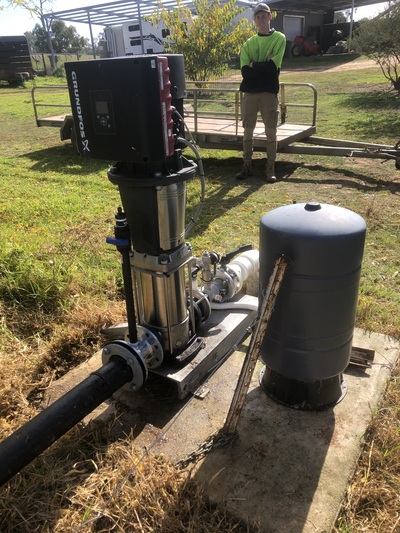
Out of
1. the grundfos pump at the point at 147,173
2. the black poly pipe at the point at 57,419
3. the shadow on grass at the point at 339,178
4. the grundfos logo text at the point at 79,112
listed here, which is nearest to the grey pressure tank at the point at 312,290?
the grundfos pump at the point at 147,173

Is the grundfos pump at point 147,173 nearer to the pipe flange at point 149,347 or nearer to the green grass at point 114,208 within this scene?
the pipe flange at point 149,347

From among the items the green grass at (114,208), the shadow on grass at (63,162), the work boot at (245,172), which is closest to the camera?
the green grass at (114,208)

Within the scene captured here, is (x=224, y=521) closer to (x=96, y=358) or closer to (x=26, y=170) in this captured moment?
(x=96, y=358)

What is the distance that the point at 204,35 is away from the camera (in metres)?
16.6

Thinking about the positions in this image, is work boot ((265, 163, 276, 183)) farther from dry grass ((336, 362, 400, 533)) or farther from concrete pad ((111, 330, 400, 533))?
dry grass ((336, 362, 400, 533))

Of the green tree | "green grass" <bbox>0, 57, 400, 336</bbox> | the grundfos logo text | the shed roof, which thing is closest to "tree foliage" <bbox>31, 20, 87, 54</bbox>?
the shed roof

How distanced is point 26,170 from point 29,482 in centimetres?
715

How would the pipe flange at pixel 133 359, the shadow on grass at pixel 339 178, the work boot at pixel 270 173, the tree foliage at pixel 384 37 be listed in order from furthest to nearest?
1. the tree foliage at pixel 384 37
2. the work boot at pixel 270 173
3. the shadow on grass at pixel 339 178
4. the pipe flange at pixel 133 359

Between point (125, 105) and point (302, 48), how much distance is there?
33.2 meters

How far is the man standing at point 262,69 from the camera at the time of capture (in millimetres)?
6301

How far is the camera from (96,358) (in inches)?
118

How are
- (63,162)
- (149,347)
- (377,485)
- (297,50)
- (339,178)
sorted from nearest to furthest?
(377,485) → (149,347) → (339,178) → (63,162) → (297,50)

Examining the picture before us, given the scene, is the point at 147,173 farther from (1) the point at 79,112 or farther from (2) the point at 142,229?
(1) the point at 79,112

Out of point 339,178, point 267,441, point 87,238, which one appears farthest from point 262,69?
point 267,441
